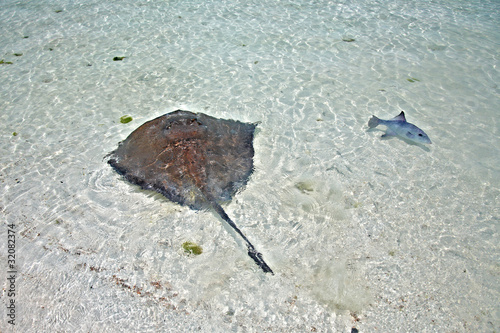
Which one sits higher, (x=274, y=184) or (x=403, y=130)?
(x=403, y=130)


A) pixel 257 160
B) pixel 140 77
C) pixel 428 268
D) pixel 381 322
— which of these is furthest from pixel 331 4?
pixel 381 322

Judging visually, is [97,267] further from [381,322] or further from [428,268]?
[428,268]

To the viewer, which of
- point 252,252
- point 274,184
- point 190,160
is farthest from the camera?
point 274,184

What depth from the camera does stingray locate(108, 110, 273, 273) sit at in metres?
3.34

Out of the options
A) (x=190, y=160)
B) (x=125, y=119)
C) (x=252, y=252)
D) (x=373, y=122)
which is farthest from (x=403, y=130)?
(x=125, y=119)

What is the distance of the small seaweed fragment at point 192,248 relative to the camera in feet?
10.5

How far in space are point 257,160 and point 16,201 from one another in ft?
9.49

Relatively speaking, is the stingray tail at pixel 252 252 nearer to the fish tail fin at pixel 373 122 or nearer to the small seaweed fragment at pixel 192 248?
the small seaweed fragment at pixel 192 248

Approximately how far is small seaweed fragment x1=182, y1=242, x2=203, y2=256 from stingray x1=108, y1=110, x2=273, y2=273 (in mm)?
382

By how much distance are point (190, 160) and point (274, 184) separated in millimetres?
1060

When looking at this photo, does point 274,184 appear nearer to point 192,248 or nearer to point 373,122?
point 192,248

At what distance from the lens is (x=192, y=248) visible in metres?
3.24

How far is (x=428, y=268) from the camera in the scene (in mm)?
3037

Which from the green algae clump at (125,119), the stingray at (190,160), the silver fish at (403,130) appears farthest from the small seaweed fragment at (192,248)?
the silver fish at (403,130)
